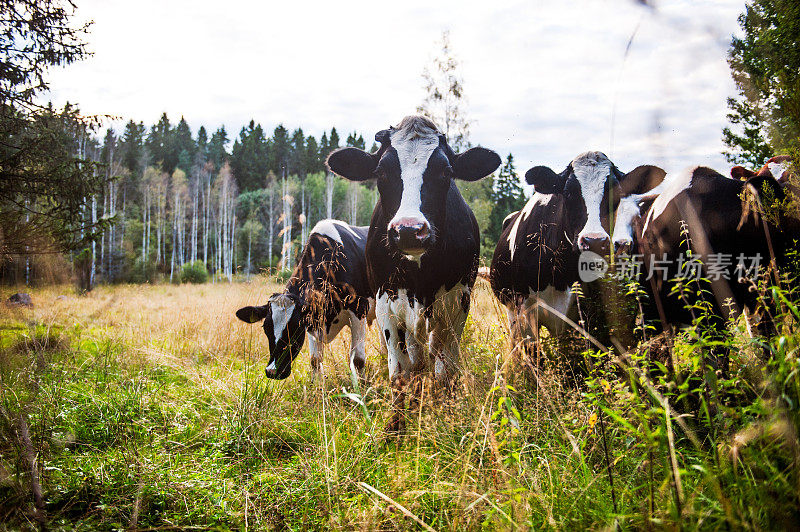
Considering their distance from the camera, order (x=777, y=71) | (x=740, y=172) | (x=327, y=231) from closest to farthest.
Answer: (x=777, y=71) < (x=740, y=172) < (x=327, y=231)

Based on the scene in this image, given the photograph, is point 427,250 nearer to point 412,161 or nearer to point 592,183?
point 412,161

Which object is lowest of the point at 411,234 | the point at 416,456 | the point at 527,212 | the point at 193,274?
the point at 193,274

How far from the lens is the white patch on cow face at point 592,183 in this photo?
4.04 metres

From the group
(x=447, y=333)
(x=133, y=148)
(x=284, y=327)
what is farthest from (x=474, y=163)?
(x=133, y=148)

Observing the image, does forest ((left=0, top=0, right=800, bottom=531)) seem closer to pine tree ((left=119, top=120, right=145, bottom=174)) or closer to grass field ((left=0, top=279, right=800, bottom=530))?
grass field ((left=0, top=279, right=800, bottom=530))

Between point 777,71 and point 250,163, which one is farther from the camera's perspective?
point 250,163

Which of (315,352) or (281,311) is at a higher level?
(281,311)

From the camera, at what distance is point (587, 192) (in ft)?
Answer: 14.0

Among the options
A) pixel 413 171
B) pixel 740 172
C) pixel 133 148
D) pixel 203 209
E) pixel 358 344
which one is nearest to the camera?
pixel 413 171

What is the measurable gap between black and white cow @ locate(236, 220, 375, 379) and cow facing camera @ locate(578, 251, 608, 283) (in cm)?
232

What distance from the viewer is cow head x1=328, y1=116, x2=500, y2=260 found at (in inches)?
137

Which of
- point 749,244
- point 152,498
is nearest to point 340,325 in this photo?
point 152,498

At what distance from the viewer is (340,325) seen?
565 cm

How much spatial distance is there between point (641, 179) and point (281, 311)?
3.93 meters
